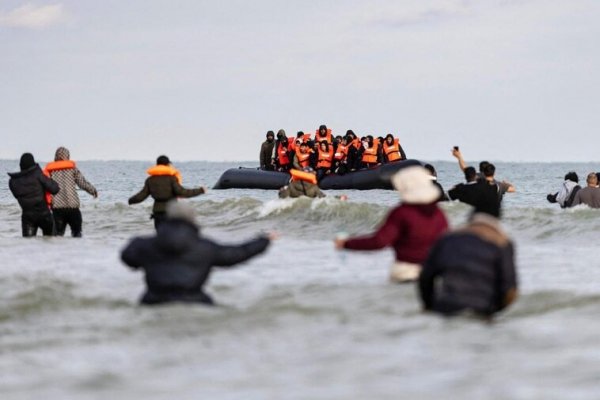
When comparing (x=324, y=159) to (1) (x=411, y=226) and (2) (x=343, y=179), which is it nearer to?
(2) (x=343, y=179)

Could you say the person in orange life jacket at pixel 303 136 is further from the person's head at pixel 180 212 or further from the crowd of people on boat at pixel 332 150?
the person's head at pixel 180 212

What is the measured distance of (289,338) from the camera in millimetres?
8664

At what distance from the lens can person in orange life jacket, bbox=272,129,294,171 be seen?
36031 millimetres

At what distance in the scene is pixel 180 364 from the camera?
7746mm

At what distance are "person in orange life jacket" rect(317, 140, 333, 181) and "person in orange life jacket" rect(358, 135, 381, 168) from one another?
3.56 ft

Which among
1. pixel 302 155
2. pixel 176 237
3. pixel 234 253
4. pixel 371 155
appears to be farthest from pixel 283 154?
pixel 176 237

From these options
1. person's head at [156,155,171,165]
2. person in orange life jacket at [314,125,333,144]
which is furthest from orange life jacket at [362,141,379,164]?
person's head at [156,155,171,165]

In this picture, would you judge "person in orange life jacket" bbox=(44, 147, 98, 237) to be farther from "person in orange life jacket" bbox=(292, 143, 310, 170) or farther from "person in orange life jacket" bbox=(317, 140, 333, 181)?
"person in orange life jacket" bbox=(317, 140, 333, 181)

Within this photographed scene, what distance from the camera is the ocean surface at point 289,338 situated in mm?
7090

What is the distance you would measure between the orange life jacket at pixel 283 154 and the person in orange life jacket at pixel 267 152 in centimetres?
38

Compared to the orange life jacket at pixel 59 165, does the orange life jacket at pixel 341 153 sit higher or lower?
lower

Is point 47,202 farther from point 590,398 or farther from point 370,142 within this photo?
point 370,142

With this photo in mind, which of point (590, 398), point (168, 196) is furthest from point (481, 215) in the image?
point (168, 196)

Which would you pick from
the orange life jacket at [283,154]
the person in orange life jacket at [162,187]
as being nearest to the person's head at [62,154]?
the person in orange life jacket at [162,187]
